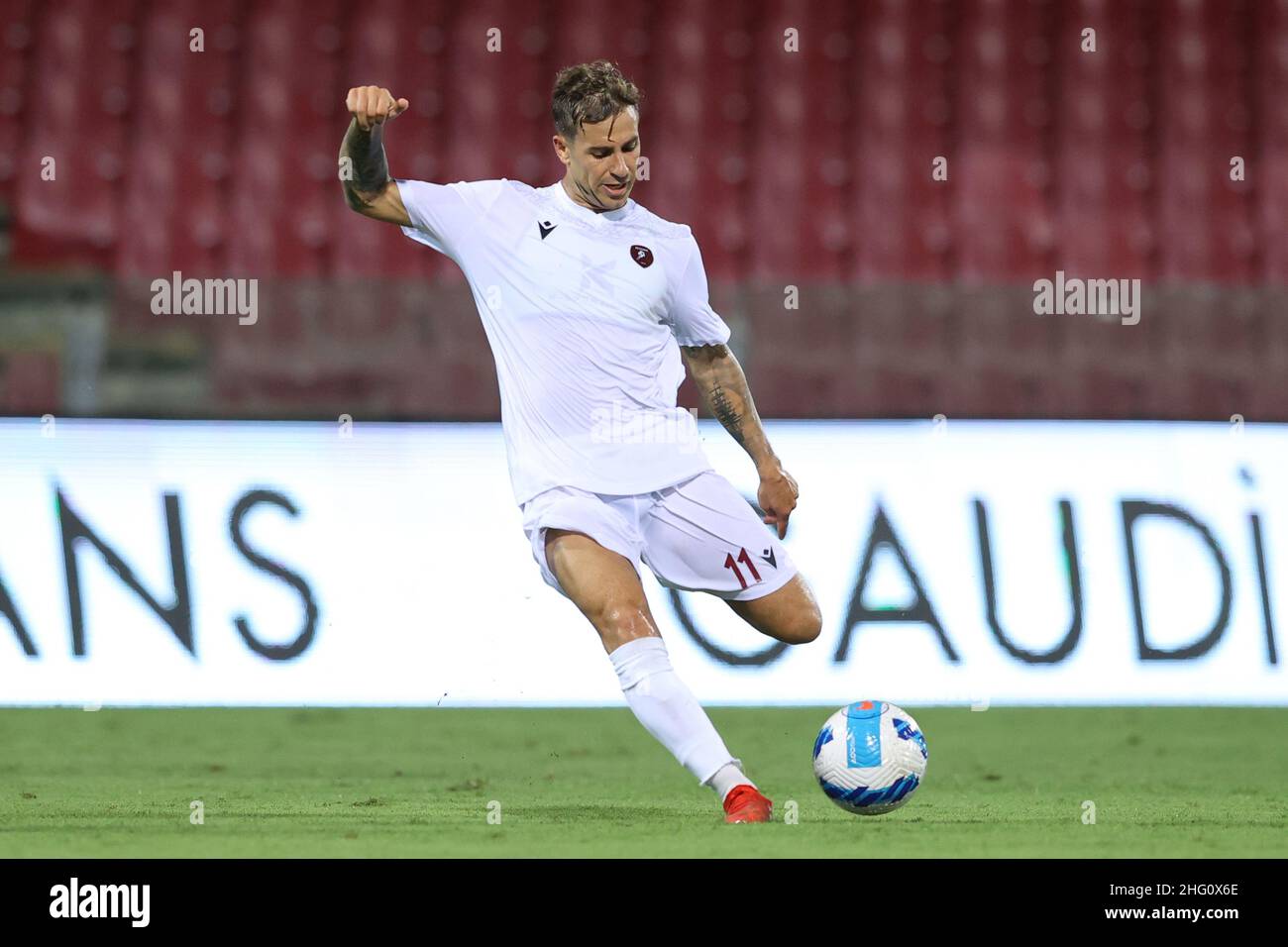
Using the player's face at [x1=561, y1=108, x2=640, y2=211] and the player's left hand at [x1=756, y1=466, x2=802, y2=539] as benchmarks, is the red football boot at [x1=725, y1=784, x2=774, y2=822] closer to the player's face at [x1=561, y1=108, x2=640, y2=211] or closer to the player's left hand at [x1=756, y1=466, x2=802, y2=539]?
the player's left hand at [x1=756, y1=466, x2=802, y2=539]

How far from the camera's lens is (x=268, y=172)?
10.1 metres

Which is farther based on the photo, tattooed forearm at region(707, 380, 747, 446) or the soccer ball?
tattooed forearm at region(707, 380, 747, 446)

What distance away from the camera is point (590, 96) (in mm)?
4723

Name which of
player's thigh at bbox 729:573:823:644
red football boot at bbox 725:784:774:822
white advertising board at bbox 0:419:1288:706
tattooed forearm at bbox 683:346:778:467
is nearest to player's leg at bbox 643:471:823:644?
player's thigh at bbox 729:573:823:644

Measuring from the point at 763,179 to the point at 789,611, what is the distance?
19.0 ft

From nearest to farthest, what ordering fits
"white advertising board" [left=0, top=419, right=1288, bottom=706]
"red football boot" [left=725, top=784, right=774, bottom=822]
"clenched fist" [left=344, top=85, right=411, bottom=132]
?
1. "red football boot" [left=725, top=784, right=774, bottom=822]
2. "clenched fist" [left=344, top=85, right=411, bottom=132]
3. "white advertising board" [left=0, top=419, right=1288, bottom=706]

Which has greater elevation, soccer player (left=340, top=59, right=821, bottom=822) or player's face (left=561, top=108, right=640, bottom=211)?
player's face (left=561, top=108, right=640, bottom=211)

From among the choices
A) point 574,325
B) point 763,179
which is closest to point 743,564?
point 574,325

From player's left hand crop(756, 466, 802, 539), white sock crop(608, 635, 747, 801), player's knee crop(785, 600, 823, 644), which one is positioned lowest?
white sock crop(608, 635, 747, 801)

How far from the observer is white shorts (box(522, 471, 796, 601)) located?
472 centimetres

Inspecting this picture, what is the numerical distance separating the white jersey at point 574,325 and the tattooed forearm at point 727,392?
16 cm
